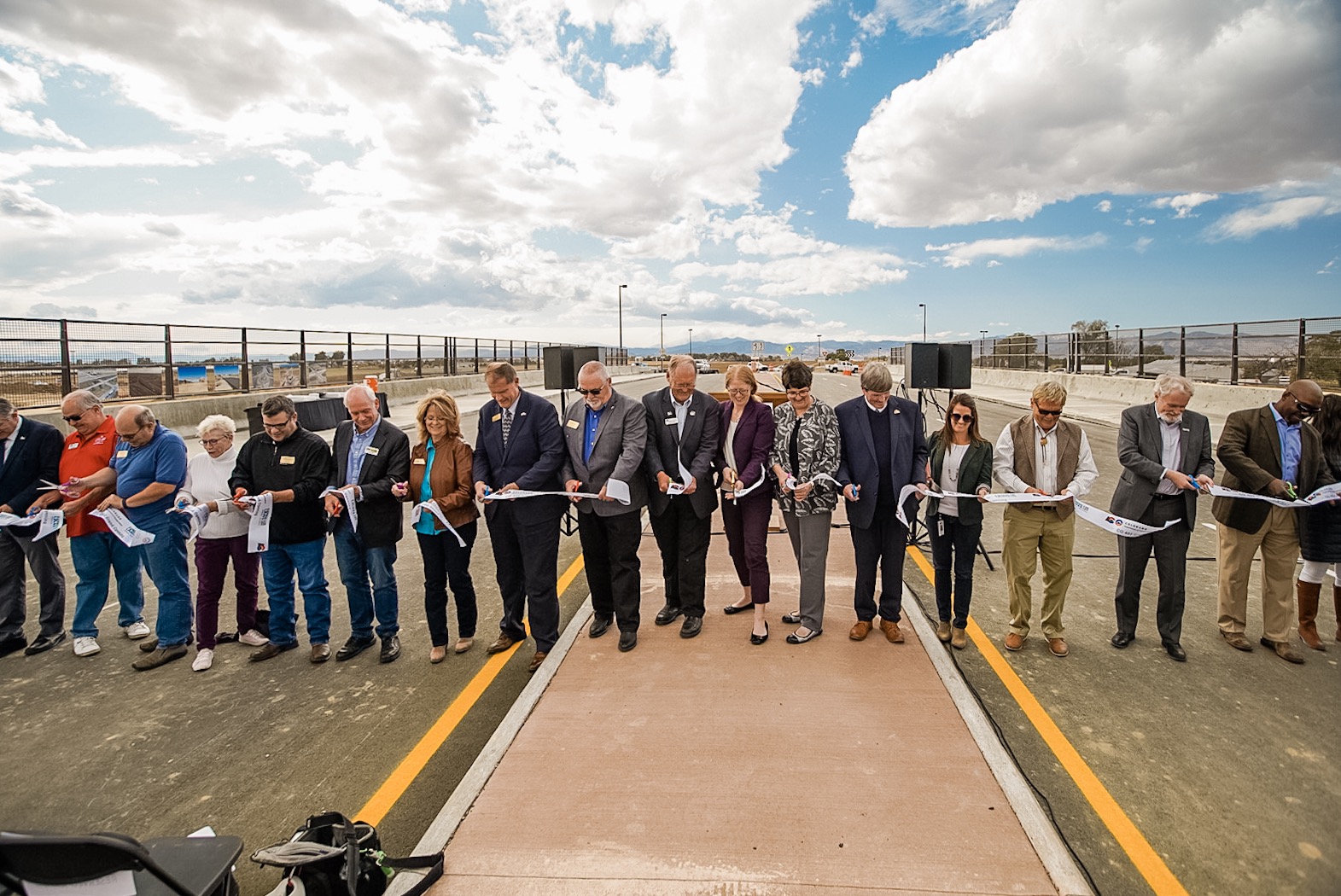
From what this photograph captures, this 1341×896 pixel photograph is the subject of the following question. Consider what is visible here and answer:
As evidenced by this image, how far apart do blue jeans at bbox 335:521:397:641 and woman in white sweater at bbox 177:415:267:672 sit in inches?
30.2

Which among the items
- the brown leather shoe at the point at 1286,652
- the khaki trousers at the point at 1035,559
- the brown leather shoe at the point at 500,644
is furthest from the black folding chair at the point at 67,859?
the brown leather shoe at the point at 1286,652

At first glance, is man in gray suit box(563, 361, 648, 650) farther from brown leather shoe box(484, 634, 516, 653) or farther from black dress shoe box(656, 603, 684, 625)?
brown leather shoe box(484, 634, 516, 653)

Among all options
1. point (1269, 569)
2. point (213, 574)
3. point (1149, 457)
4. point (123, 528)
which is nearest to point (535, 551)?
point (213, 574)

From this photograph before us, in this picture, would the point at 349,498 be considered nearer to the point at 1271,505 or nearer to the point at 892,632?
the point at 892,632

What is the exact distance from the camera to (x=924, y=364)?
356 inches

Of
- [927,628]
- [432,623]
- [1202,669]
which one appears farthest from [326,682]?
[1202,669]

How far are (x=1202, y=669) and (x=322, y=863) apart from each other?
541 centimetres

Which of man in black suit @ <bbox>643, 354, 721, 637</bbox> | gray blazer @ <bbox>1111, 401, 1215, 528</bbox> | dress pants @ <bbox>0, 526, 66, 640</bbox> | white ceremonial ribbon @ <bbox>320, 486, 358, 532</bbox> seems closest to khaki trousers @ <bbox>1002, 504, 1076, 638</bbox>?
gray blazer @ <bbox>1111, 401, 1215, 528</bbox>

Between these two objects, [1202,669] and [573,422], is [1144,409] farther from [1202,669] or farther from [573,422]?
[573,422]

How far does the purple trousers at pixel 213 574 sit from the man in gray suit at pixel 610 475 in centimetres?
255

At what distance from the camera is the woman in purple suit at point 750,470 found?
5293mm

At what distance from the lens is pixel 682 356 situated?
17.3 feet

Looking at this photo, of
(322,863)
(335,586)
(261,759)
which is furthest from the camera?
(335,586)

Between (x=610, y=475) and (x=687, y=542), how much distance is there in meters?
0.85
